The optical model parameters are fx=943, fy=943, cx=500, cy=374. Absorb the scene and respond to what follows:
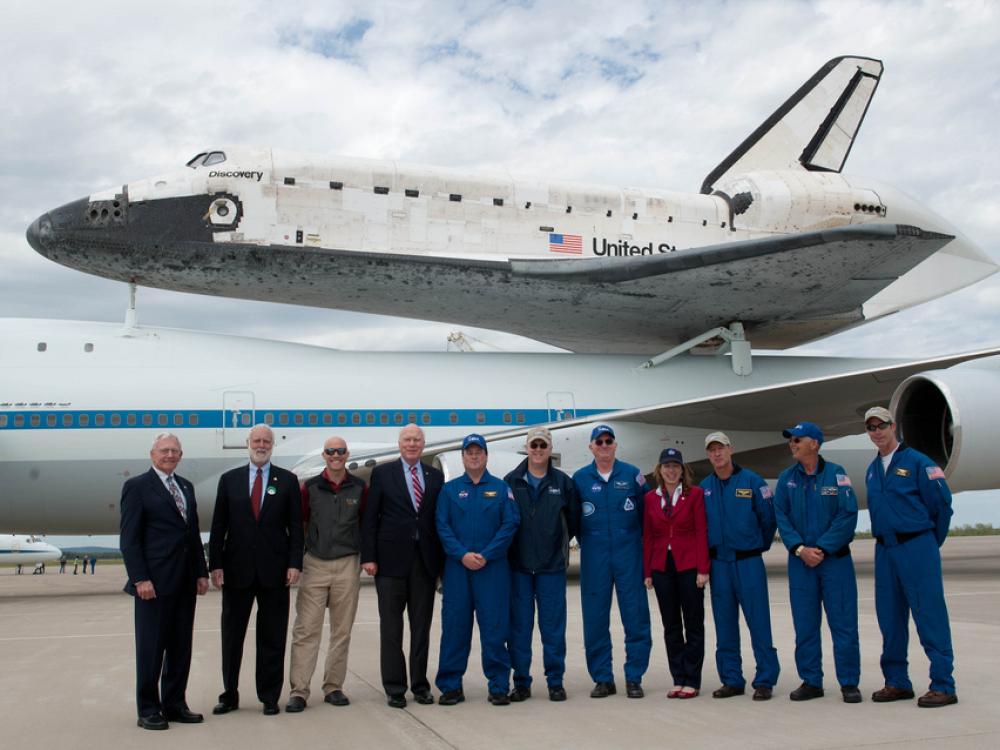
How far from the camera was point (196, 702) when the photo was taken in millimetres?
5188

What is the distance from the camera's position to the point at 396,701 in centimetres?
497

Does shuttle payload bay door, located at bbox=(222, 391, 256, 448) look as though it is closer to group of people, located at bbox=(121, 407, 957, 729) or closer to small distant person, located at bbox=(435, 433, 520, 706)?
group of people, located at bbox=(121, 407, 957, 729)

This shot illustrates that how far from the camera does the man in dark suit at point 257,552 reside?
5098mm

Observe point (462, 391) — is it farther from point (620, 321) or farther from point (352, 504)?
point (352, 504)

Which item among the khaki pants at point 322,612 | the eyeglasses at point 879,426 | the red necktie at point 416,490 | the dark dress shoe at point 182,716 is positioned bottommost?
the dark dress shoe at point 182,716

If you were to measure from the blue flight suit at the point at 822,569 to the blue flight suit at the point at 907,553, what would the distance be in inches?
6.0

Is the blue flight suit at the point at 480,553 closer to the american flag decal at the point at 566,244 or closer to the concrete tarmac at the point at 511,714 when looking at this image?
the concrete tarmac at the point at 511,714

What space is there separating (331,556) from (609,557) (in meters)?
1.59

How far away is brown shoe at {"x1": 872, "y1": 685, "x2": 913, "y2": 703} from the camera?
15.6 feet

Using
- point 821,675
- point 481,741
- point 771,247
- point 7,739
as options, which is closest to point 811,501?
point 821,675

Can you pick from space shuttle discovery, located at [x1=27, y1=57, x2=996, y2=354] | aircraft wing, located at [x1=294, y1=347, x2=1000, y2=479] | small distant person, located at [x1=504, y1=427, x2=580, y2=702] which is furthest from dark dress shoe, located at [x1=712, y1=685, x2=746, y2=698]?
space shuttle discovery, located at [x1=27, y1=57, x2=996, y2=354]

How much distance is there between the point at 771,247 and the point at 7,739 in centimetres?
1086

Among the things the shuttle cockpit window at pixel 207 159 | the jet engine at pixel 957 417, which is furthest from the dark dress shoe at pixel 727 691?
the shuttle cockpit window at pixel 207 159

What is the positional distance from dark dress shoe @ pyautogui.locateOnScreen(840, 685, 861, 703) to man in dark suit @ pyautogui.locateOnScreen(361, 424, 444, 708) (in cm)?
218
